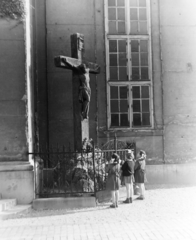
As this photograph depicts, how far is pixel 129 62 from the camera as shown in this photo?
12.1 meters

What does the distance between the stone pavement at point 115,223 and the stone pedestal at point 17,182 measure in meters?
0.76

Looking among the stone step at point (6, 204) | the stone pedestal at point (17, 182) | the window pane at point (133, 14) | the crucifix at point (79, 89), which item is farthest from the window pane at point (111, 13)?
the stone step at point (6, 204)

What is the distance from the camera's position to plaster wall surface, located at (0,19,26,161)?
8461 millimetres

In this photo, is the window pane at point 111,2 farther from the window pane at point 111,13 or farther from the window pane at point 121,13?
the window pane at point 121,13

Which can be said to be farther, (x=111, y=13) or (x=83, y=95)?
(x=111, y=13)

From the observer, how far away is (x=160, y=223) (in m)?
6.24

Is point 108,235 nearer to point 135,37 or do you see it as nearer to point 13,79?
point 13,79

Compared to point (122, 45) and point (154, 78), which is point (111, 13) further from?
point (154, 78)

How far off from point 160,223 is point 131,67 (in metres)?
7.04

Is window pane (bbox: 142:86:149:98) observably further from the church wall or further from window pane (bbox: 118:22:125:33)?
window pane (bbox: 118:22:125:33)

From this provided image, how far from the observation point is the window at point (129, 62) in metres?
12.0

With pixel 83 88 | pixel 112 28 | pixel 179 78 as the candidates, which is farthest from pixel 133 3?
pixel 83 88

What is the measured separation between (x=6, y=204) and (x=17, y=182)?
69 cm

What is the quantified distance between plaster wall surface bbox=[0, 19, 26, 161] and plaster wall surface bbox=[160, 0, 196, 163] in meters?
5.52
